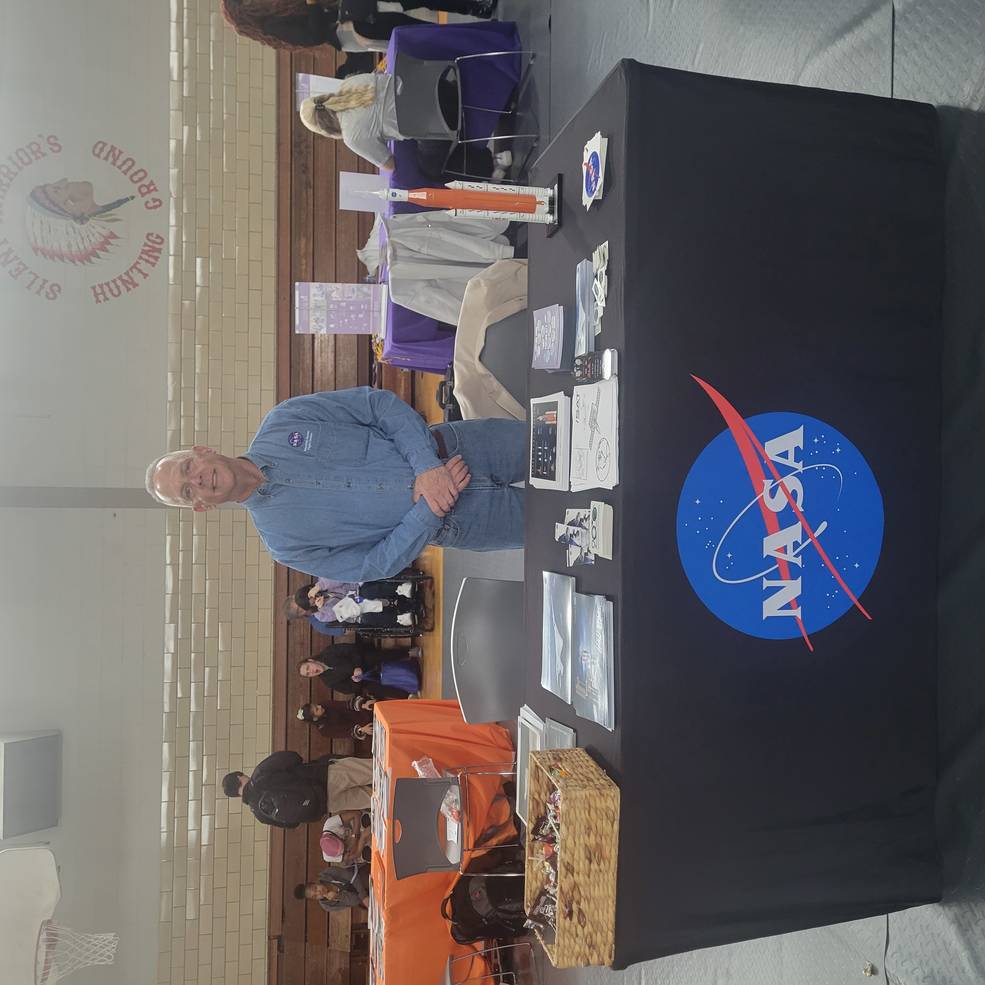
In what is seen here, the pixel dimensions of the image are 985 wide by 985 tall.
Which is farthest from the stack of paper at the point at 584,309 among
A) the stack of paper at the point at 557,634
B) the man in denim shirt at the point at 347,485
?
the man in denim shirt at the point at 347,485

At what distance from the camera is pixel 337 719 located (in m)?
5.25

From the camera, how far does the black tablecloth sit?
141 cm

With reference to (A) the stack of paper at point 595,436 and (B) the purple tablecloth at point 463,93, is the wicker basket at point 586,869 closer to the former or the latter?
(A) the stack of paper at point 595,436

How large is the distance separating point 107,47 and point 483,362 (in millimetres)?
4093

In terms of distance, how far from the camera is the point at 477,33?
3.70m

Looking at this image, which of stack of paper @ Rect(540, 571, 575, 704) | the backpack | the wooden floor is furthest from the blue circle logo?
the wooden floor

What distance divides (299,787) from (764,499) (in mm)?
4159

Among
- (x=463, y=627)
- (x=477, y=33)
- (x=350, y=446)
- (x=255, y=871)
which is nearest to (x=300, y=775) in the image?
(x=255, y=871)

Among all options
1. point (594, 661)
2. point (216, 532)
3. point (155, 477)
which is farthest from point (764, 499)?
point (216, 532)

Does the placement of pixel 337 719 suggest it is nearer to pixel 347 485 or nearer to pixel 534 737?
pixel 347 485

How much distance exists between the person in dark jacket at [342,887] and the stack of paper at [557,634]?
3909mm

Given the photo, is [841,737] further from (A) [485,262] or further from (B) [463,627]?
(A) [485,262]

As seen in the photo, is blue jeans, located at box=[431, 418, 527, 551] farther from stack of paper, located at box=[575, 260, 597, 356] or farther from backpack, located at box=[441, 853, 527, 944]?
backpack, located at box=[441, 853, 527, 944]

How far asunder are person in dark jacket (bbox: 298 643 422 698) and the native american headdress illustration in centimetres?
312
